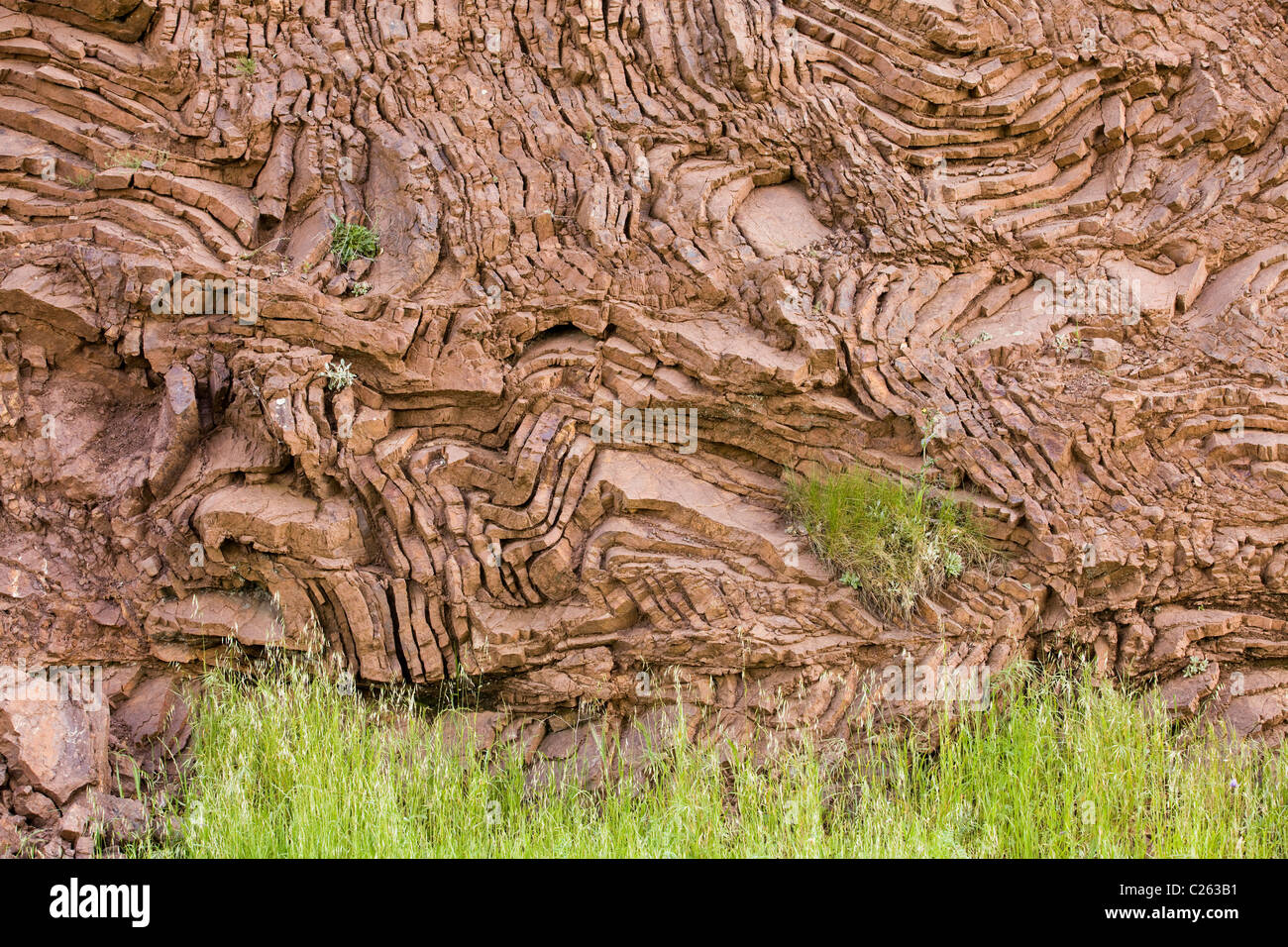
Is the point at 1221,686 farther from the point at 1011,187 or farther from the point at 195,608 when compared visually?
the point at 195,608

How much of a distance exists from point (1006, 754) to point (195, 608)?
16.8 feet

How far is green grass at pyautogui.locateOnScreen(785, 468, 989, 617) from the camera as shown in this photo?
20.8ft

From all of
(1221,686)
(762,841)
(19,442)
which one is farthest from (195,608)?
(1221,686)

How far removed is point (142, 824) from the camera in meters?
5.34

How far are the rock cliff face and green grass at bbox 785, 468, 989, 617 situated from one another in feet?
0.49

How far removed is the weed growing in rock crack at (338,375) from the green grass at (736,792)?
Answer: 1870 mm

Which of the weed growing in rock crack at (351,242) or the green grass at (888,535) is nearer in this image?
the green grass at (888,535)
